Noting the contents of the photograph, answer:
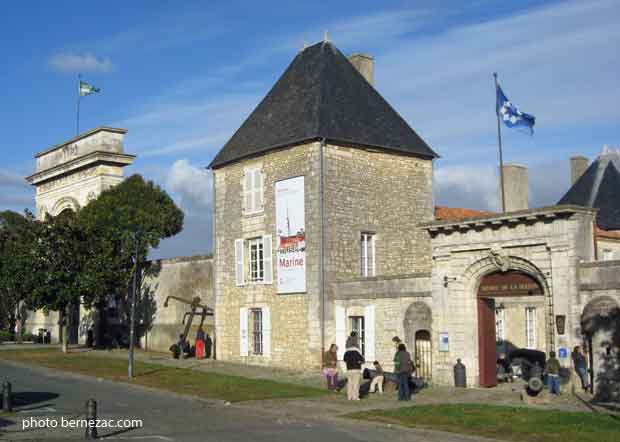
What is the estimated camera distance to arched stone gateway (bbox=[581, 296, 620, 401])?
17391 mm

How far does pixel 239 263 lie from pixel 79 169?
13.8 m

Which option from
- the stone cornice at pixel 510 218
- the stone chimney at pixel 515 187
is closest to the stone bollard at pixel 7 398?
the stone cornice at pixel 510 218

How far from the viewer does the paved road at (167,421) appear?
13.1 metres

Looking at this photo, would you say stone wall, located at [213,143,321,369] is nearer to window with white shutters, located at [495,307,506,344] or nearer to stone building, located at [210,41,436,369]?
stone building, located at [210,41,436,369]

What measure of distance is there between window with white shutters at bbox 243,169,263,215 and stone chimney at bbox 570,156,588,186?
59.0ft

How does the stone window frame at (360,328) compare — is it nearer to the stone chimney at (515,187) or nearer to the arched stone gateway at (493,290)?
the arched stone gateway at (493,290)

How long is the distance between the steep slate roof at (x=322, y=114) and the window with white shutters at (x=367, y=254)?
3.08 m

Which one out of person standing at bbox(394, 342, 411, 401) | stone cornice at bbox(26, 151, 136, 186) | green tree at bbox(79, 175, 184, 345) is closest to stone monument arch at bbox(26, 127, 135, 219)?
stone cornice at bbox(26, 151, 136, 186)

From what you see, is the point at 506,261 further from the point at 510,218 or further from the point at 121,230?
the point at 121,230

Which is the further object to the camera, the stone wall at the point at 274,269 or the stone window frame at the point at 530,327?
the stone window frame at the point at 530,327

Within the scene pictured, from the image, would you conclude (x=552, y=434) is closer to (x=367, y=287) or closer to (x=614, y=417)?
(x=614, y=417)

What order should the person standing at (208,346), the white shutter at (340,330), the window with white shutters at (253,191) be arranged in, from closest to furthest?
the white shutter at (340,330), the window with white shutters at (253,191), the person standing at (208,346)

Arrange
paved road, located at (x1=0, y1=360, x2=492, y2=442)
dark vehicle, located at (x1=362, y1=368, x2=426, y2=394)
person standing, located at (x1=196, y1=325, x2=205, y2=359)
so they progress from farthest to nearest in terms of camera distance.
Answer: person standing, located at (x1=196, y1=325, x2=205, y2=359)
dark vehicle, located at (x1=362, y1=368, x2=426, y2=394)
paved road, located at (x1=0, y1=360, x2=492, y2=442)

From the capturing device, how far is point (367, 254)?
26.4 meters
